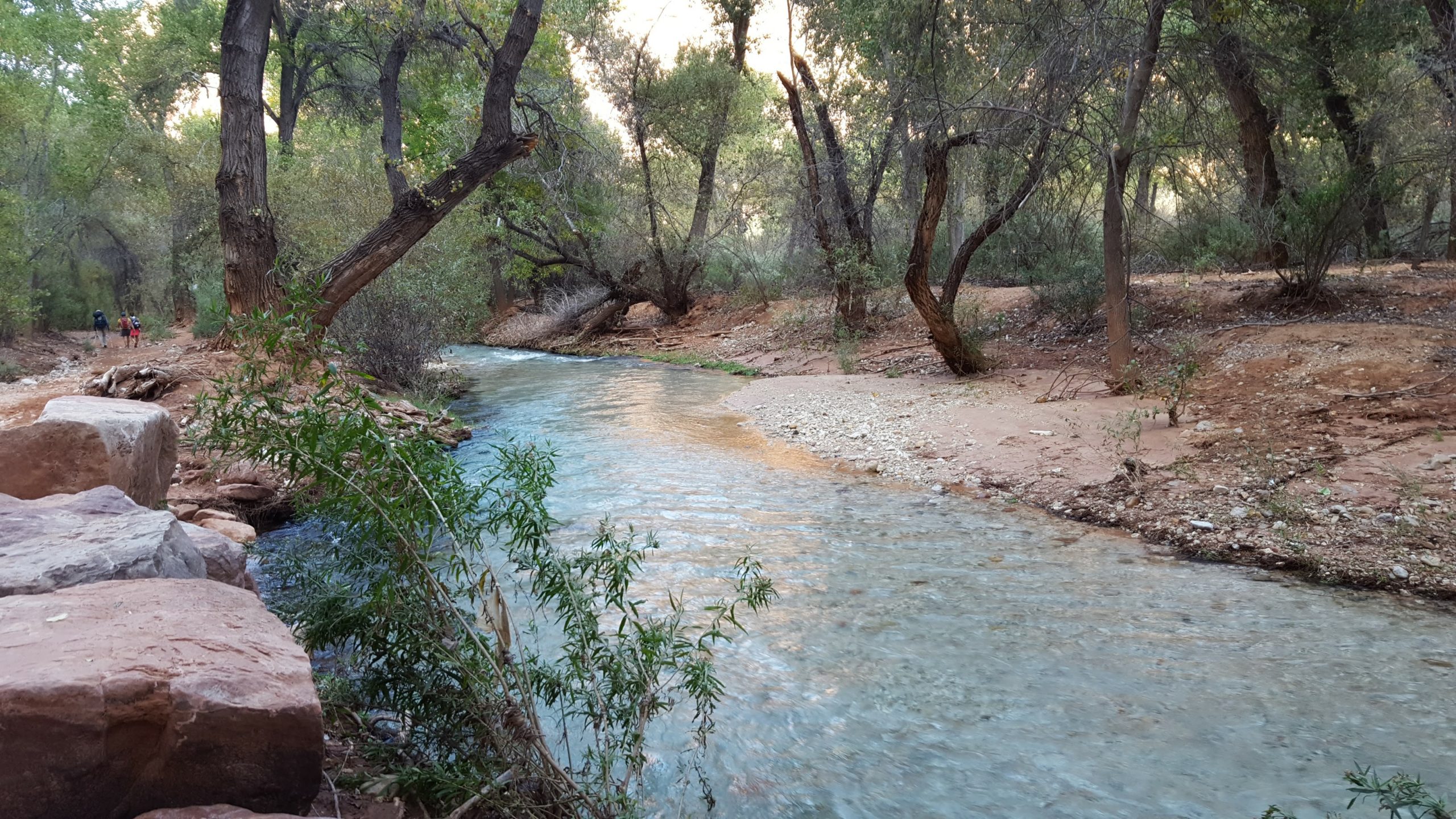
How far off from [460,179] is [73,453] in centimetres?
705

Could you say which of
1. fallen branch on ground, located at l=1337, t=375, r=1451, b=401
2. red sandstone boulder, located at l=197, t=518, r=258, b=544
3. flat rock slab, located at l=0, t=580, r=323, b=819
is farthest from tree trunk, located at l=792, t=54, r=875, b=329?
flat rock slab, located at l=0, t=580, r=323, b=819

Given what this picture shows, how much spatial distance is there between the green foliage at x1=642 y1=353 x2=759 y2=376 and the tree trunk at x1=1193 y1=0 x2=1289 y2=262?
900 centimetres

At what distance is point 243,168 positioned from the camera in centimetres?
1014

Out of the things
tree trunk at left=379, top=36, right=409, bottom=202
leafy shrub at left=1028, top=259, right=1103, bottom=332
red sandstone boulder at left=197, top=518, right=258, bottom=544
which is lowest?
red sandstone boulder at left=197, top=518, right=258, bottom=544

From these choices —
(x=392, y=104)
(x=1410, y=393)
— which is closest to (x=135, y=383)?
(x=392, y=104)

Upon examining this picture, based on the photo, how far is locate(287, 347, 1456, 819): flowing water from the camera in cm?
345

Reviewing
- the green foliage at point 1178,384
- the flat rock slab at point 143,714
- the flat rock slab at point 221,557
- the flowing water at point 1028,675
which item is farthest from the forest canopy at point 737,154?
the flowing water at point 1028,675

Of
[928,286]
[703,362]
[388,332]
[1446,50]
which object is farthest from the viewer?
[703,362]

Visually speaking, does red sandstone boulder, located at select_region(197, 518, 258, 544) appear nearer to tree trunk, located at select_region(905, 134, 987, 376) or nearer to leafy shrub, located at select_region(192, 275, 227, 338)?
tree trunk, located at select_region(905, 134, 987, 376)

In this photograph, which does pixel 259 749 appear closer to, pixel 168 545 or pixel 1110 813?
pixel 168 545

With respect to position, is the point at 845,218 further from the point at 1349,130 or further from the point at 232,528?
the point at 232,528

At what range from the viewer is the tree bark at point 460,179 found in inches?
418

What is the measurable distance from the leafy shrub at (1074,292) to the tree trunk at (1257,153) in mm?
2413

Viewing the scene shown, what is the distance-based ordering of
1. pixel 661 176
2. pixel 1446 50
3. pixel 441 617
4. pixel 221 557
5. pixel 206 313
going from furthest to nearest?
pixel 661 176 → pixel 206 313 → pixel 1446 50 → pixel 221 557 → pixel 441 617
